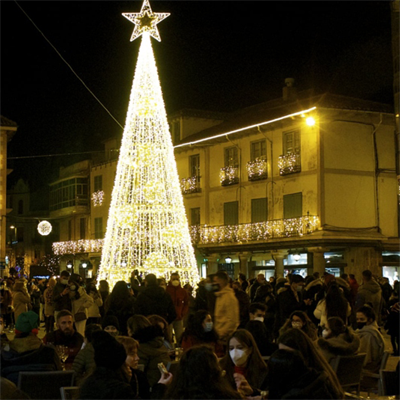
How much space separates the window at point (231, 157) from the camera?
35.0 m

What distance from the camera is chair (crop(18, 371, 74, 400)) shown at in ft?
21.8

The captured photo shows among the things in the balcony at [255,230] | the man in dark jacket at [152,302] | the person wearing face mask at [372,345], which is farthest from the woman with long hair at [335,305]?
the balcony at [255,230]

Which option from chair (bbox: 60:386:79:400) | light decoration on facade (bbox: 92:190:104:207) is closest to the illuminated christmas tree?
chair (bbox: 60:386:79:400)

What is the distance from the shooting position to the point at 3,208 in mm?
43406

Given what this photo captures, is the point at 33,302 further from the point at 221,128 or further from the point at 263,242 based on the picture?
the point at 221,128

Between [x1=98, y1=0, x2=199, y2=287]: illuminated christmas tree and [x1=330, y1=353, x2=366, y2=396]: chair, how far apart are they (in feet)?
47.9

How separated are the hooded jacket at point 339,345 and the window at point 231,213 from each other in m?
26.9

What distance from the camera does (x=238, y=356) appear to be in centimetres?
675

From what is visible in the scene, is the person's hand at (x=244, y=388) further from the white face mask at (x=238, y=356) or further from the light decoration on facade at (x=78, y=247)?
the light decoration on facade at (x=78, y=247)

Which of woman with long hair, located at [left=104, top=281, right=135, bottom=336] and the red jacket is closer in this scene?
woman with long hair, located at [left=104, top=281, right=135, bottom=336]

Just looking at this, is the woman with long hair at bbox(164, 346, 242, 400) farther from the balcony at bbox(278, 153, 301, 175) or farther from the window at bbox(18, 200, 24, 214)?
the window at bbox(18, 200, 24, 214)

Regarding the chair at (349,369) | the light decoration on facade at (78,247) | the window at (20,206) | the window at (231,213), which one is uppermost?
the window at (20,206)

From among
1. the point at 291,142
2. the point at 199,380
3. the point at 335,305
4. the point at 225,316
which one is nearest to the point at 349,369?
the point at 225,316

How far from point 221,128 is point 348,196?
313 inches
